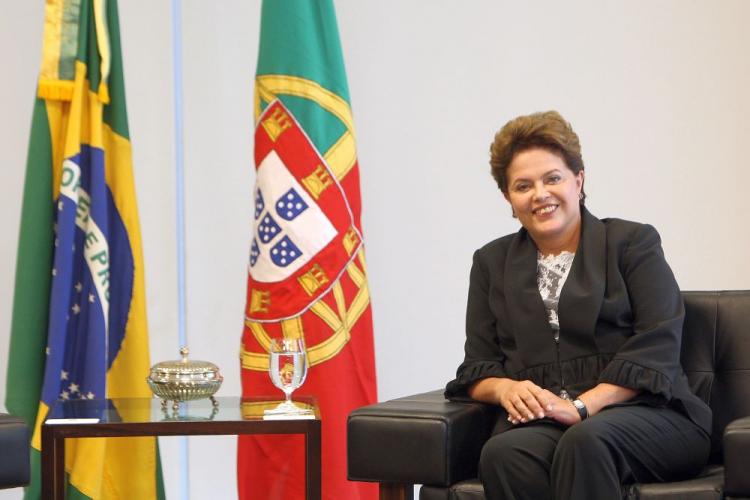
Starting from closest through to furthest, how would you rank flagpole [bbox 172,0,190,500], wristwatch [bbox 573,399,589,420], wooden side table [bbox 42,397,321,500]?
wristwatch [bbox 573,399,589,420] < wooden side table [bbox 42,397,321,500] < flagpole [bbox 172,0,190,500]

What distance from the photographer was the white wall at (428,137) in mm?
3658

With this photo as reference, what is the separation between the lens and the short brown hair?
2.53 m

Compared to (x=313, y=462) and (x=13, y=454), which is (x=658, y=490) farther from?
(x=13, y=454)

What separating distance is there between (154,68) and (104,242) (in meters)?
1.04

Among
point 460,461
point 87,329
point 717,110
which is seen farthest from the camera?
point 717,110

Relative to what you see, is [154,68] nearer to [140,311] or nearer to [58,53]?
[58,53]

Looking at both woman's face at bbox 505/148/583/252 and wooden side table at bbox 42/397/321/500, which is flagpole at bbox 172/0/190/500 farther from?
woman's face at bbox 505/148/583/252

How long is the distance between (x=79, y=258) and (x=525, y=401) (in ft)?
5.02

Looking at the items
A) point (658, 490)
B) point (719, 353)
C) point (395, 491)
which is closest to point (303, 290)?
point (395, 491)

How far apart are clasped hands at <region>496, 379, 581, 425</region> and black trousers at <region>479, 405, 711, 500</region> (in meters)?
0.03

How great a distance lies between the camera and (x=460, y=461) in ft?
7.72

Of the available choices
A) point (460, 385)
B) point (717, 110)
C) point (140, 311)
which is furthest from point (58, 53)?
point (717, 110)

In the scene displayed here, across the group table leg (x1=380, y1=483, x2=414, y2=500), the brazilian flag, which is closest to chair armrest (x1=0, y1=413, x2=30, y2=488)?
the brazilian flag

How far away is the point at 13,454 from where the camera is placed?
2.40 metres
